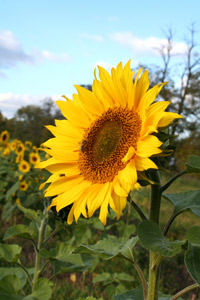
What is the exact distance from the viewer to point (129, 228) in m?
3.14

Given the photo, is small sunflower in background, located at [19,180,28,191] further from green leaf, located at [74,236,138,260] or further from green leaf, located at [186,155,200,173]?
green leaf, located at [186,155,200,173]

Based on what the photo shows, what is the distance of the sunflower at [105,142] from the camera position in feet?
3.22

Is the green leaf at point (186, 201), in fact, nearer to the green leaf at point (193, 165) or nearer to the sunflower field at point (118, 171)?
the sunflower field at point (118, 171)

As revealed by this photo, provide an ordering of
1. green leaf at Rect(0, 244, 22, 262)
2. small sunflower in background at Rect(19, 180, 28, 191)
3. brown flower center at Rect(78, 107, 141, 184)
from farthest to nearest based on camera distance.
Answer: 1. small sunflower in background at Rect(19, 180, 28, 191)
2. green leaf at Rect(0, 244, 22, 262)
3. brown flower center at Rect(78, 107, 141, 184)

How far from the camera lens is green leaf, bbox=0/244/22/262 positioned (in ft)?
5.79

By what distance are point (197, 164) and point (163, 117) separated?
0.56ft

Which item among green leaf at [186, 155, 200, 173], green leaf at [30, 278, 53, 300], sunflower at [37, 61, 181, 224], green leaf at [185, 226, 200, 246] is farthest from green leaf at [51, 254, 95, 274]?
green leaf at [186, 155, 200, 173]

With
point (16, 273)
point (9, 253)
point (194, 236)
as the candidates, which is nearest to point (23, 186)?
point (16, 273)

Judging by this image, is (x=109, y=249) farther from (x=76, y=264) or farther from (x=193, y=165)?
(x=76, y=264)

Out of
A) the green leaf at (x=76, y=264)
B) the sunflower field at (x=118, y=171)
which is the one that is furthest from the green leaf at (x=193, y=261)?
the green leaf at (x=76, y=264)

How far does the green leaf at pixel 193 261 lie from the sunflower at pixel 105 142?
0.22 metres

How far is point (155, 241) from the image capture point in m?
0.93

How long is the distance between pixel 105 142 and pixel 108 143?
0.06 ft

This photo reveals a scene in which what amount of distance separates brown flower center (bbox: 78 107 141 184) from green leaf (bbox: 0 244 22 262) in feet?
2.68
